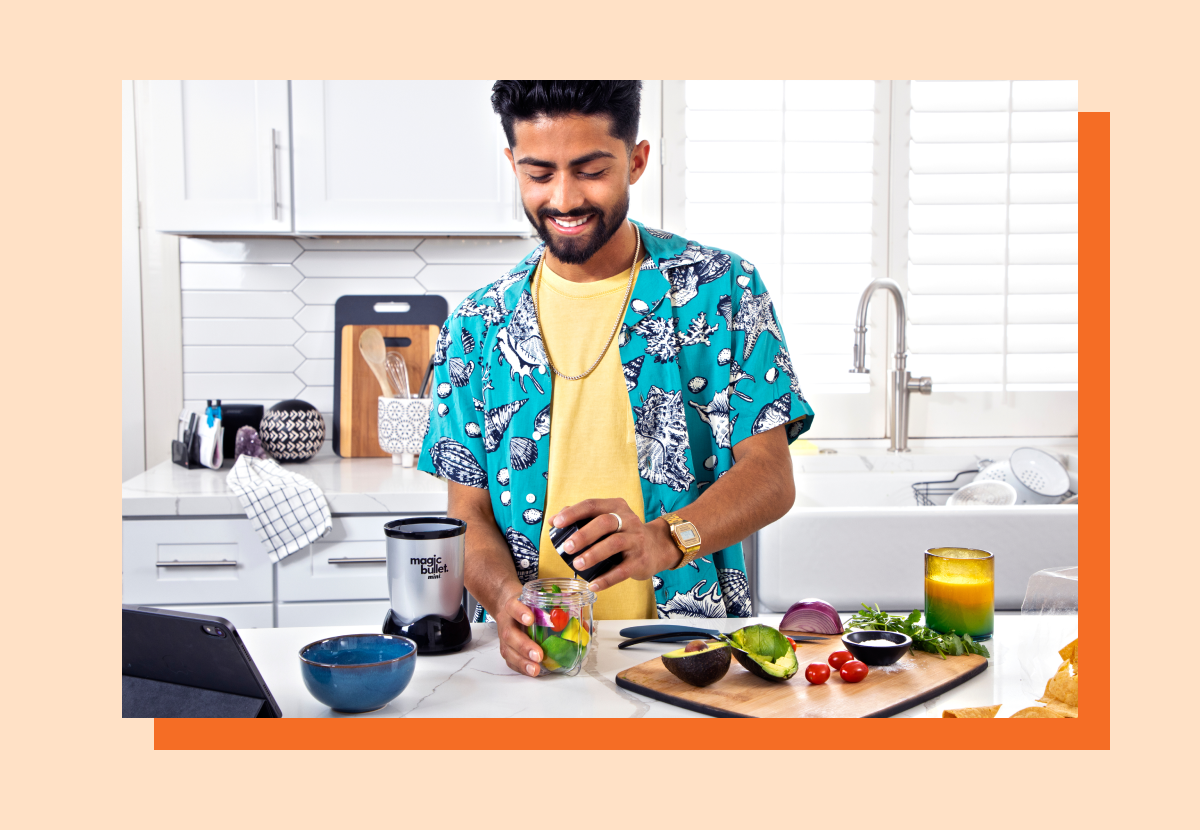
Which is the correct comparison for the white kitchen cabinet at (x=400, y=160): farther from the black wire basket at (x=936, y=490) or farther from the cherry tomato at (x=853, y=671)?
the cherry tomato at (x=853, y=671)

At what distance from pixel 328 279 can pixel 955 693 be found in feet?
7.06

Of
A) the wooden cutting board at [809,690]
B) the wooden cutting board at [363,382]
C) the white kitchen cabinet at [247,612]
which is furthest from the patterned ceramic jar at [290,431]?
the wooden cutting board at [809,690]

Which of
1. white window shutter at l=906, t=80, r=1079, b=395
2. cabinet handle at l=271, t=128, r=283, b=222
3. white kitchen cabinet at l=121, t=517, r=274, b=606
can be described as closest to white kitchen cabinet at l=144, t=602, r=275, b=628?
white kitchen cabinet at l=121, t=517, r=274, b=606

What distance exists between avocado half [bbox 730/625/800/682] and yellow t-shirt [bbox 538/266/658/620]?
1.40 feet

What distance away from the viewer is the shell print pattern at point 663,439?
138cm

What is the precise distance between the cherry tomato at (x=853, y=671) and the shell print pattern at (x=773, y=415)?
445 mm

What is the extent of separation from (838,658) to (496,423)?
65cm

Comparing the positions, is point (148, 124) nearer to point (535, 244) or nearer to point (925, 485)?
point (535, 244)

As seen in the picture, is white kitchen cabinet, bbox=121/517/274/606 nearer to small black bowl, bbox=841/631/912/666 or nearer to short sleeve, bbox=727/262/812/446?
short sleeve, bbox=727/262/812/446

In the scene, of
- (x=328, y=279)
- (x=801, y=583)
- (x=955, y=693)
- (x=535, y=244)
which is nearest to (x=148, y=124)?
(x=328, y=279)

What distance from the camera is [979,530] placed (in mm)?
1949

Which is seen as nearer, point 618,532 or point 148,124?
point 618,532

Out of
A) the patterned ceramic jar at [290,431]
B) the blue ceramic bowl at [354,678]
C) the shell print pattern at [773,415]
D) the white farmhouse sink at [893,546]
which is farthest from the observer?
the patterned ceramic jar at [290,431]

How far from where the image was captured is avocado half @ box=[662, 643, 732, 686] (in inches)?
36.7
